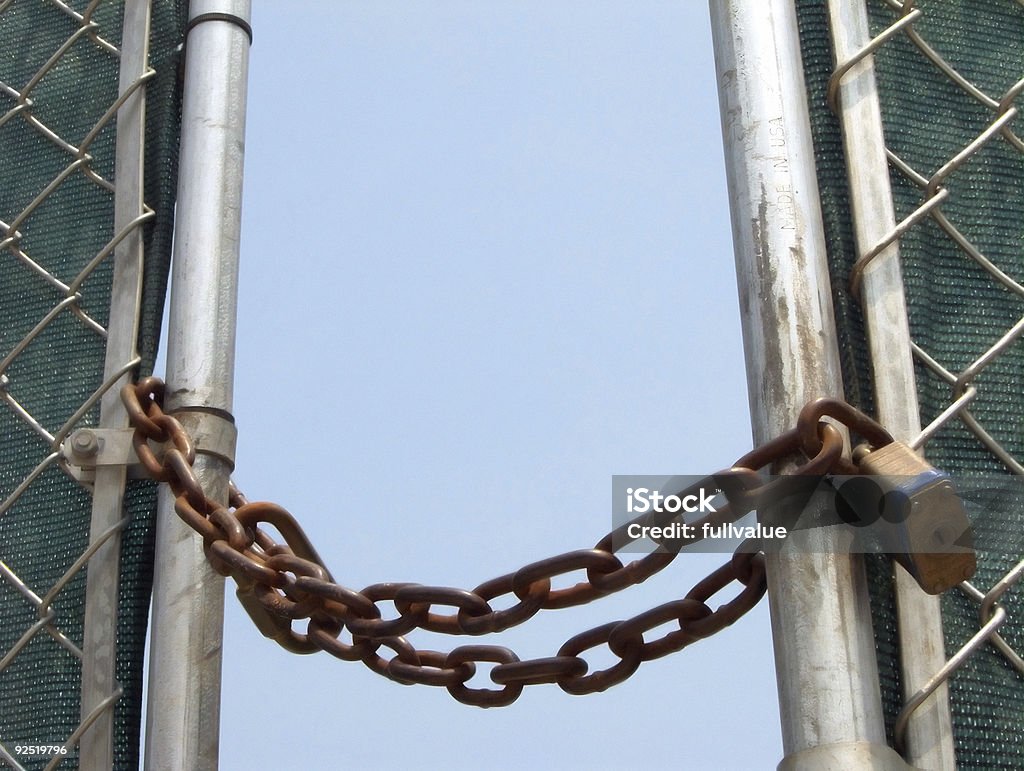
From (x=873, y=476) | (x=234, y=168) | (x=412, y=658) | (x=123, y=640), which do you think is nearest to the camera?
(x=873, y=476)

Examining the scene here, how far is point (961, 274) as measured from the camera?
6.02 ft

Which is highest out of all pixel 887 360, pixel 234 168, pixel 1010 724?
pixel 234 168

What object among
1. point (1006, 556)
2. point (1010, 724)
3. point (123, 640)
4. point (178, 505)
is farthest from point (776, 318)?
point (123, 640)

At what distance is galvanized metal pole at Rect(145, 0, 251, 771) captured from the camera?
68.6 inches

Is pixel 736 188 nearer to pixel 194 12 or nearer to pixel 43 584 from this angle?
pixel 194 12

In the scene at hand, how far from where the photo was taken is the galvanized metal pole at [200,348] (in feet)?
5.72

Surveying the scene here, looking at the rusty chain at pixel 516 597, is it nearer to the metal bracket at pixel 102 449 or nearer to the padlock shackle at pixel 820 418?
the padlock shackle at pixel 820 418

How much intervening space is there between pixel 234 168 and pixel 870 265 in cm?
80

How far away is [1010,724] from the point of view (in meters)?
1.61

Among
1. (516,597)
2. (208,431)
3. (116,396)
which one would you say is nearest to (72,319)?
(116,396)

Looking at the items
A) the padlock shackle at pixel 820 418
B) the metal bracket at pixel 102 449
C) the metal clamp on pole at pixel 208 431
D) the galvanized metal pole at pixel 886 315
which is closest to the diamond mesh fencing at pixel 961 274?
the galvanized metal pole at pixel 886 315

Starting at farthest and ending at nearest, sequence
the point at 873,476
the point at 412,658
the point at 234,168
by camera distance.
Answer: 1. the point at 234,168
2. the point at 412,658
3. the point at 873,476

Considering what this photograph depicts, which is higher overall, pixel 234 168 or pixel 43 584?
pixel 234 168

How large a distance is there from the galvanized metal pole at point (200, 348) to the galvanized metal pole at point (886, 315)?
0.75 meters
